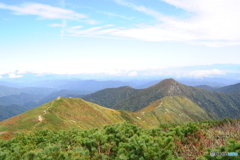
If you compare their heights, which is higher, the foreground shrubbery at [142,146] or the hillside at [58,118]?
the foreground shrubbery at [142,146]

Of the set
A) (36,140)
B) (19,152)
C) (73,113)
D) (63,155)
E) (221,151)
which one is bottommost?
(73,113)

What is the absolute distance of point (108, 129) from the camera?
18.2 metres

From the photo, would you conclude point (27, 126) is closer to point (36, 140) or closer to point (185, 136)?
point (36, 140)

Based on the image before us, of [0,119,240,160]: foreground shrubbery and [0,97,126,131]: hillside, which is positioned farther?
[0,97,126,131]: hillside

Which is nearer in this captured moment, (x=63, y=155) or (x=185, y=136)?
(x=63, y=155)

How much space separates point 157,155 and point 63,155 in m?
7.61

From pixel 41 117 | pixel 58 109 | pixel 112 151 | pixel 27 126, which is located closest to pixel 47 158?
pixel 112 151

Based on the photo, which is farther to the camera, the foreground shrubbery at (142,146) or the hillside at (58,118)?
the hillside at (58,118)

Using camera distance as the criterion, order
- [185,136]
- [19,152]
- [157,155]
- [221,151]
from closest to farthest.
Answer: [221,151]
[157,155]
[185,136]
[19,152]

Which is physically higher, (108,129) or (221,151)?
(221,151)

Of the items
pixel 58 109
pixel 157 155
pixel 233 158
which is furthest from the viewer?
pixel 58 109

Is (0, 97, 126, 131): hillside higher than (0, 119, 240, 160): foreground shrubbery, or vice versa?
(0, 119, 240, 160): foreground shrubbery

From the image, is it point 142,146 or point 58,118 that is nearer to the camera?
point 142,146

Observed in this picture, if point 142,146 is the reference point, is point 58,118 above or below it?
below
